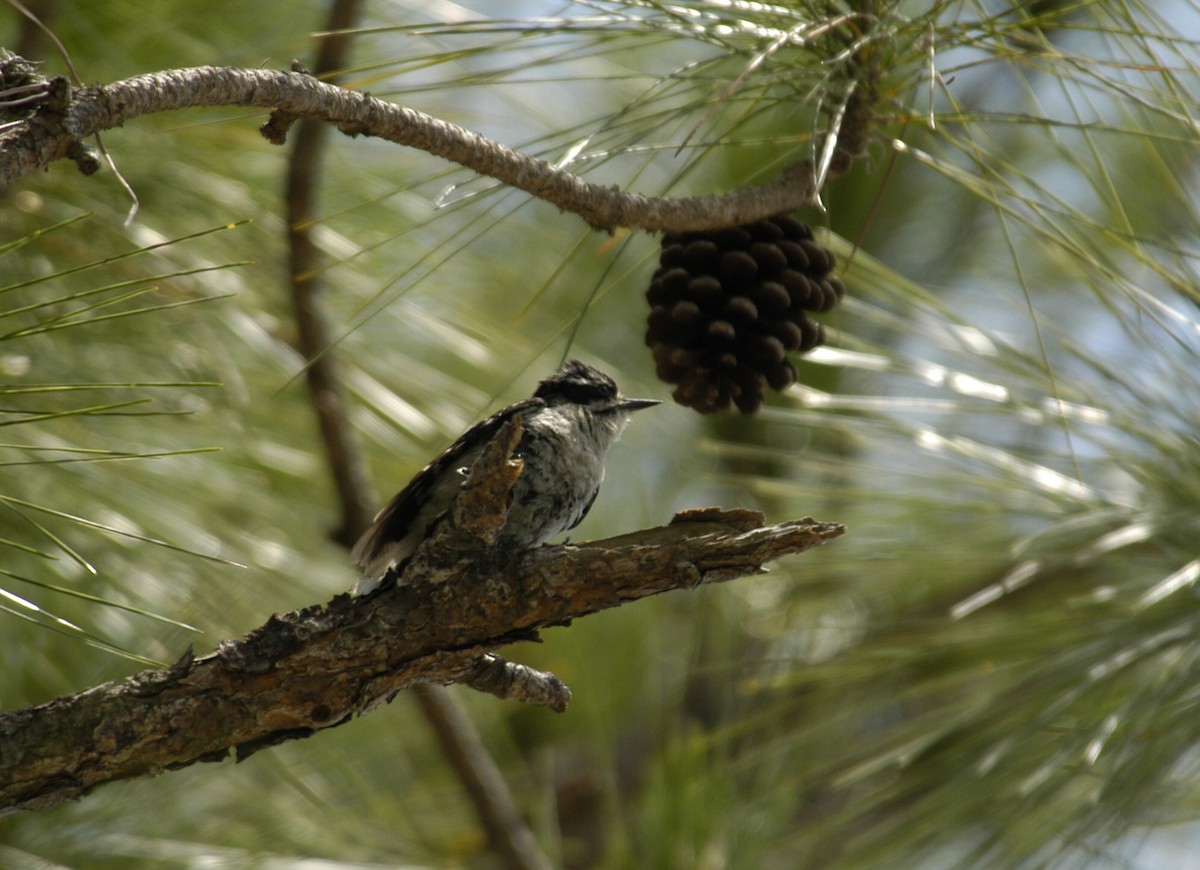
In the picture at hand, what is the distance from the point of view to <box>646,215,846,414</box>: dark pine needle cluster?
6.54ft

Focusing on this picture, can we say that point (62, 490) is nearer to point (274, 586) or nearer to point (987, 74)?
point (274, 586)

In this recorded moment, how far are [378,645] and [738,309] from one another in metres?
0.81

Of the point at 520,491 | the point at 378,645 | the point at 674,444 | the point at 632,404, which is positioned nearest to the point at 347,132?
the point at 378,645

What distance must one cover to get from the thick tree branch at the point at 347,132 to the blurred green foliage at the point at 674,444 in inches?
6.1

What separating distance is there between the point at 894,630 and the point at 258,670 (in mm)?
2221

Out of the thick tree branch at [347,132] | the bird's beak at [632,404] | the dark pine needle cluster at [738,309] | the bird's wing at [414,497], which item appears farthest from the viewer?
the bird's beak at [632,404]

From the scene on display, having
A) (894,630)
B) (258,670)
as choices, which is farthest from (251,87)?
(894,630)

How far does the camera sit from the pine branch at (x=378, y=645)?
4.96 ft

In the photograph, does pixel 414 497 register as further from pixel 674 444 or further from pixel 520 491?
pixel 674 444

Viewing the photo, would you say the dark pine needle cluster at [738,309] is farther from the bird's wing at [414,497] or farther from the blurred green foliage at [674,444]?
the bird's wing at [414,497]

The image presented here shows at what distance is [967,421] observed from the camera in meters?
4.39

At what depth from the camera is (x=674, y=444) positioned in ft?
15.0

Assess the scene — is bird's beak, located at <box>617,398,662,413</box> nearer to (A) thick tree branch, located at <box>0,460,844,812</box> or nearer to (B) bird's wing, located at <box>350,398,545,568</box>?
(B) bird's wing, located at <box>350,398,545,568</box>

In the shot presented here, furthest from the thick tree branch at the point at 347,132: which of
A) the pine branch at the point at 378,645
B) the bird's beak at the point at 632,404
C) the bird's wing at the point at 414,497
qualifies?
the bird's beak at the point at 632,404
